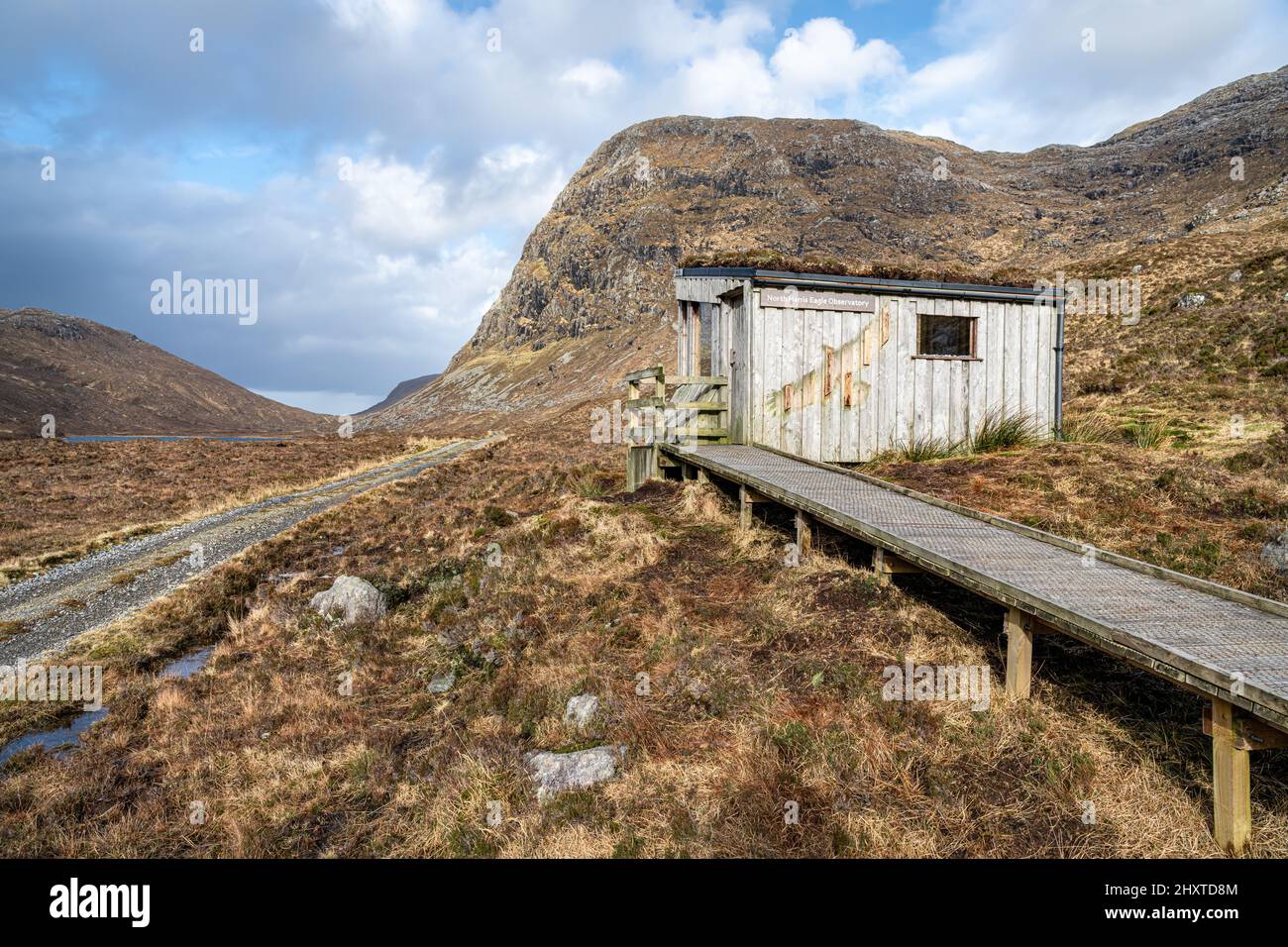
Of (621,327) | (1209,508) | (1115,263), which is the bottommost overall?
(1209,508)

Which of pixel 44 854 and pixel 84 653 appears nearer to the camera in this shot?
pixel 44 854

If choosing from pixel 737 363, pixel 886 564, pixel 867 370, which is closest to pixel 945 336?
pixel 867 370

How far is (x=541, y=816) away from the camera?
15.0 ft

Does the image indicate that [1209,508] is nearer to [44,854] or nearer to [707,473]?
[707,473]

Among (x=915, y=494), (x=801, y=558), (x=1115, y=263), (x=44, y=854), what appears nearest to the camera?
(x=44, y=854)

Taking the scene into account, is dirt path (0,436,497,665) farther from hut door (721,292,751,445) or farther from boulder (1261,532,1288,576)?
boulder (1261,532,1288,576)

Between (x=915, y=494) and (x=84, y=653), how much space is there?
488 inches

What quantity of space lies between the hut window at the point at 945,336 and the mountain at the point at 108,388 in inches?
4684

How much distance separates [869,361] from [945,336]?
2259 mm

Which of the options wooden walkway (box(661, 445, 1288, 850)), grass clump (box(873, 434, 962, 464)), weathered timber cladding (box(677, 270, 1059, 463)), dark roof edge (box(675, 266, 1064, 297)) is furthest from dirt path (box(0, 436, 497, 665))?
grass clump (box(873, 434, 962, 464))

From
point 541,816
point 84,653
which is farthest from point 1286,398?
point 84,653

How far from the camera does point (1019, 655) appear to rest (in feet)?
16.4

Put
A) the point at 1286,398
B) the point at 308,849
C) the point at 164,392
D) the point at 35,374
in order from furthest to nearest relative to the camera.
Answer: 1. the point at 164,392
2. the point at 35,374
3. the point at 1286,398
4. the point at 308,849

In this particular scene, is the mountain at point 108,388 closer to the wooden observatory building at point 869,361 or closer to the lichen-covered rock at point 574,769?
the wooden observatory building at point 869,361
